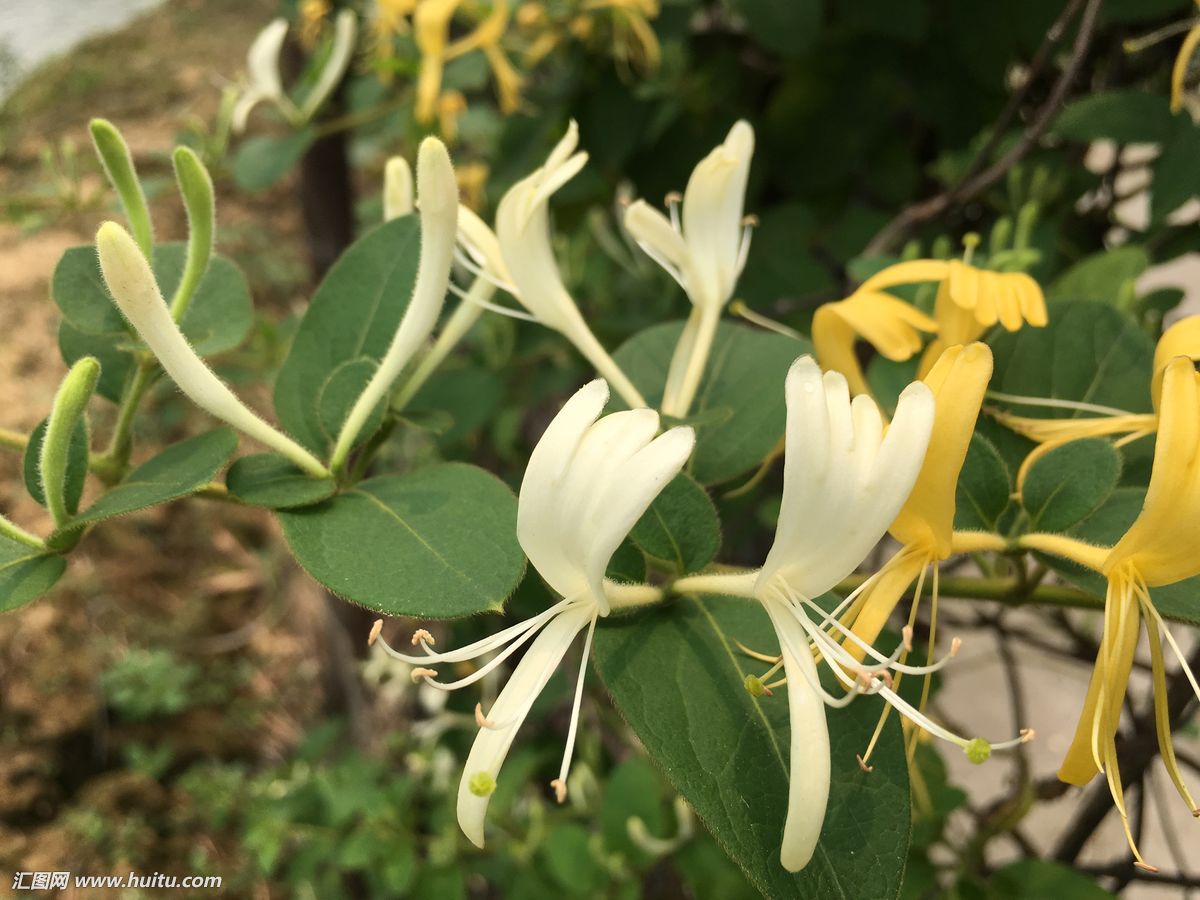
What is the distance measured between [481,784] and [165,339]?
0.85ft

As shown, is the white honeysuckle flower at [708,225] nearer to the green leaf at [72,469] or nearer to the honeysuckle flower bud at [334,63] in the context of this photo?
the green leaf at [72,469]

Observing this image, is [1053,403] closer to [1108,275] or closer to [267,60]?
[1108,275]

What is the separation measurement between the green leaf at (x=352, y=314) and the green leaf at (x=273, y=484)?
39 millimetres

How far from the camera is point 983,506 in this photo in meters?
0.44

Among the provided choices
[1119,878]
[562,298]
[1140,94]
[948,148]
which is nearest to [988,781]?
[1119,878]

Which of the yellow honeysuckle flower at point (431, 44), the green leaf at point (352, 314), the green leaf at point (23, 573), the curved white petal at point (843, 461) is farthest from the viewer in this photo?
the yellow honeysuckle flower at point (431, 44)

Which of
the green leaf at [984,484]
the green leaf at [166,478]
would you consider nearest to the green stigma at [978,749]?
the green leaf at [984,484]

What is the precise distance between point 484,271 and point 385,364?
3.3 inches

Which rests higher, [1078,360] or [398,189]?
[398,189]

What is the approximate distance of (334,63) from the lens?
1049mm

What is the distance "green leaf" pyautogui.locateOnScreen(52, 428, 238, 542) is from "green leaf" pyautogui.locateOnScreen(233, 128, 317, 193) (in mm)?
664

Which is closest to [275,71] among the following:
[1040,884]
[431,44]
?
[431,44]

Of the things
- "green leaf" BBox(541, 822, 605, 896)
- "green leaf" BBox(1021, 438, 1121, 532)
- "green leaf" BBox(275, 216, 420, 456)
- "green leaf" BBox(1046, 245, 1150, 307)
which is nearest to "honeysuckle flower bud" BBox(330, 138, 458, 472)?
"green leaf" BBox(275, 216, 420, 456)

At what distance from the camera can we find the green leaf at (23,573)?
1.35 feet
